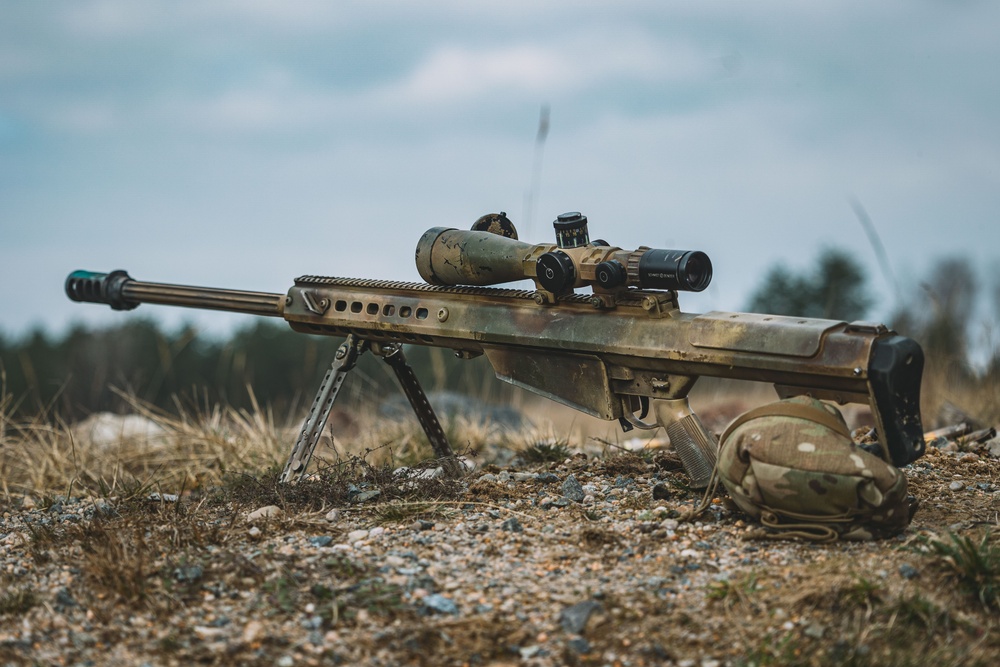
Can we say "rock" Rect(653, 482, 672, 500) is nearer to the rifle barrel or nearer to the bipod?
the bipod

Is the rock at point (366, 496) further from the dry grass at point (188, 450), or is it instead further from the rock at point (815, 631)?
the rock at point (815, 631)

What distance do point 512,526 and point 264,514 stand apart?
1.43m

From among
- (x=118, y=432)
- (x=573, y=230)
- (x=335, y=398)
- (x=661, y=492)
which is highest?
(x=573, y=230)

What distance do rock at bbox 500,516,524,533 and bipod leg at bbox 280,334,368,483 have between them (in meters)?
1.50

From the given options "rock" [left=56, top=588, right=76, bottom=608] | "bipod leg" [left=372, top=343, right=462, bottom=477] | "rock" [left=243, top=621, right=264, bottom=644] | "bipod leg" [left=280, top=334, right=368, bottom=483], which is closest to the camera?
"rock" [left=243, top=621, right=264, bottom=644]

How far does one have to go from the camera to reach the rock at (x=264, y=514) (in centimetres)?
574

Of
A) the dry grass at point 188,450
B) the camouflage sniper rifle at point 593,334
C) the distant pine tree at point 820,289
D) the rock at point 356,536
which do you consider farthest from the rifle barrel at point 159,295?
the distant pine tree at point 820,289

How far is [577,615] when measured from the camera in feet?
14.6

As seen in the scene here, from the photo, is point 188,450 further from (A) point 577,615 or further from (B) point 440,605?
(A) point 577,615

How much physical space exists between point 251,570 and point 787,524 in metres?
2.65

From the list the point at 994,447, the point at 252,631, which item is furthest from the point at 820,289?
the point at 252,631

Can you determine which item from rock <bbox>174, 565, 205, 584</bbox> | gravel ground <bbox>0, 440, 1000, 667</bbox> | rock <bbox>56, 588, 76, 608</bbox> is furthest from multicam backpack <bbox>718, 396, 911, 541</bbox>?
rock <bbox>56, 588, 76, 608</bbox>

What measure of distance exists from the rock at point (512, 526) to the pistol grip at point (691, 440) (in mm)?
1005

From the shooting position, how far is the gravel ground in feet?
14.1
